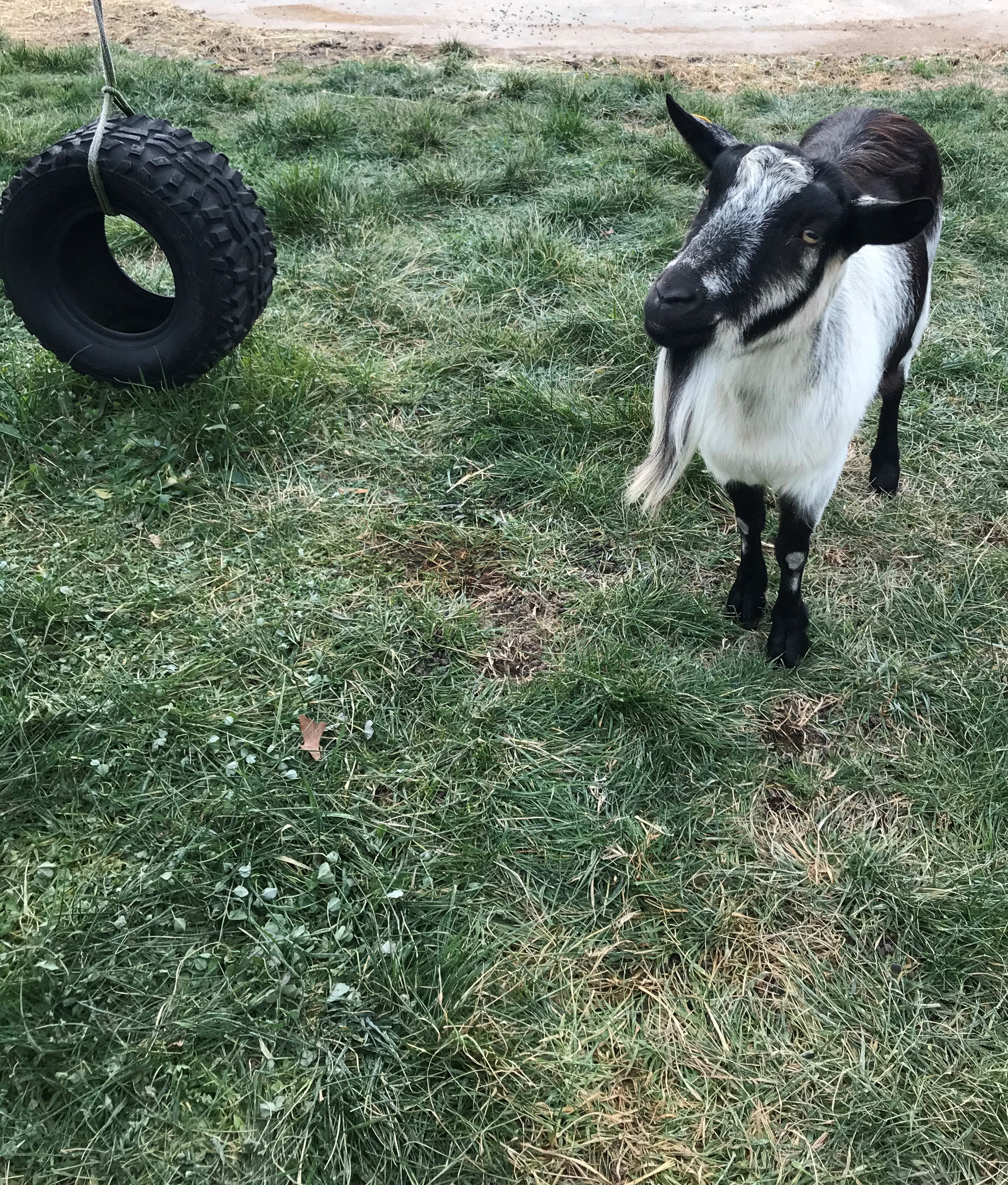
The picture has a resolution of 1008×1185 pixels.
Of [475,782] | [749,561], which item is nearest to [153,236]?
[475,782]

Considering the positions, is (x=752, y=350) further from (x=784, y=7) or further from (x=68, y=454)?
(x=784, y=7)

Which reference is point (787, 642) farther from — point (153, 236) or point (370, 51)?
point (370, 51)

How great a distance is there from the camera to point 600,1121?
1.86 metres

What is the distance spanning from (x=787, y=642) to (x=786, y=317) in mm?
1188

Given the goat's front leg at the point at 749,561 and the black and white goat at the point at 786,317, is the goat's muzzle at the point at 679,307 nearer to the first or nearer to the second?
the black and white goat at the point at 786,317

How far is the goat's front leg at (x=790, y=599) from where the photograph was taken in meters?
2.68

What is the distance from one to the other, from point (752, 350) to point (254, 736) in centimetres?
177

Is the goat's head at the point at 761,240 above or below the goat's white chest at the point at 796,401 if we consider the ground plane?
above

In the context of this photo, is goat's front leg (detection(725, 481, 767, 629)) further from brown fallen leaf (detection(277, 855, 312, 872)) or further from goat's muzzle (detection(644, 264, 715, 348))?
brown fallen leaf (detection(277, 855, 312, 872))

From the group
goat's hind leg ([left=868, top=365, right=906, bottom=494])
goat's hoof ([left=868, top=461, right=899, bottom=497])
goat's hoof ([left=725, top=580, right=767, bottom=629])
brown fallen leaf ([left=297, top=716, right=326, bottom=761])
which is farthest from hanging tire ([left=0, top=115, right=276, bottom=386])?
goat's hoof ([left=868, top=461, right=899, bottom=497])

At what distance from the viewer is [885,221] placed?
6.59 ft

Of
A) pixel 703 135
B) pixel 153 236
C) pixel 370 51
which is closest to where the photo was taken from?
pixel 703 135

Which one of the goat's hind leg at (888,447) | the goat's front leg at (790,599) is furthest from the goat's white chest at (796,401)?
the goat's hind leg at (888,447)

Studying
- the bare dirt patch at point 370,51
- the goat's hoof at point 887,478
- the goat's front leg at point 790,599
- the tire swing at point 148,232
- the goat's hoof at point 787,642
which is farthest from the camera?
the bare dirt patch at point 370,51
